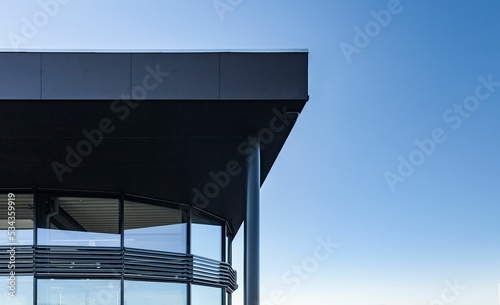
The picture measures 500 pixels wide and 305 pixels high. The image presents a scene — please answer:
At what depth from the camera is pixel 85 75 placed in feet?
24.0

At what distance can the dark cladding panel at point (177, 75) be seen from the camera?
7.25 m

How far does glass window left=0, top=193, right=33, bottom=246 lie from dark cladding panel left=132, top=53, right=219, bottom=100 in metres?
5.38

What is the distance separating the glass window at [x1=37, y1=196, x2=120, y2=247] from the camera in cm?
1164

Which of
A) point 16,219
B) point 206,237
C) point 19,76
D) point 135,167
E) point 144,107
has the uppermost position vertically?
point 19,76

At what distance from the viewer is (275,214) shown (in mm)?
22562

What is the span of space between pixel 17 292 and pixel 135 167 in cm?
318

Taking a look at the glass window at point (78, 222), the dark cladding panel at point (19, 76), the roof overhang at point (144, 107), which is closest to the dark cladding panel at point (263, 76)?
the roof overhang at point (144, 107)

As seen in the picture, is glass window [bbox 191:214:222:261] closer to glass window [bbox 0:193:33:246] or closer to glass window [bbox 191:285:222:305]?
glass window [bbox 191:285:222:305]

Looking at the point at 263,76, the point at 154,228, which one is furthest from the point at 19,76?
the point at 154,228

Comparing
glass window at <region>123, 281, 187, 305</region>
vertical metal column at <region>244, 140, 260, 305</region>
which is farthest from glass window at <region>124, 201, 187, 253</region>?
vertical metal column at <region>244, 140, 260, 305</region>

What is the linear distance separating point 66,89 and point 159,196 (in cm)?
557

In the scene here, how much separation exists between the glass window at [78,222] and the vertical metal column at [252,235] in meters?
3.86

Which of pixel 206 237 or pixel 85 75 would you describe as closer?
pixel 85 75

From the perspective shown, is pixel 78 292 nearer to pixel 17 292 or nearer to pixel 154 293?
pixel 17 292
